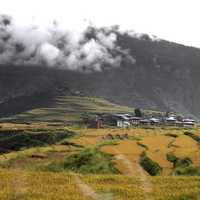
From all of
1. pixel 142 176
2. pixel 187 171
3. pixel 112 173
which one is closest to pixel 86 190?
pixel 142 176

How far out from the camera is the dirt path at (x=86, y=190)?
2334 centimetres

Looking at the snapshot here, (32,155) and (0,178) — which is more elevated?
(0,178)

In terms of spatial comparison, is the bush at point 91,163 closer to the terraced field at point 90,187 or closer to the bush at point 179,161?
the bush at point 179,161

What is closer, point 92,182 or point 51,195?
point 51,195

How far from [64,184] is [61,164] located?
22.5 meters

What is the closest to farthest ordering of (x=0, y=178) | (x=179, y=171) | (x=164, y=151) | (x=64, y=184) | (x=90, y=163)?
(x=64, y=184)
(x=0, y=178)
(x=179, y=171)
(x=90, y=163)
(x=164, y=151)

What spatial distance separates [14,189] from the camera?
85.7 ft

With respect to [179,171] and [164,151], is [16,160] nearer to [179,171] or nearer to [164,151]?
[164,151]

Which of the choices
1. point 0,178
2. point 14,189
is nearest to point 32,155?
point 0,178

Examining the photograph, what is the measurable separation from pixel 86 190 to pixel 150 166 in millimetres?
21416

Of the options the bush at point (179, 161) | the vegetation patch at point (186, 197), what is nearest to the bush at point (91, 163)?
the bush at point (179, 161)

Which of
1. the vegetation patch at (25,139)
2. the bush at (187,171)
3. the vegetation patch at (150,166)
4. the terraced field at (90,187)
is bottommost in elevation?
the vegetation patch at (25,139)

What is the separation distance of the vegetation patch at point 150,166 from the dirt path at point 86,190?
16.1 metres

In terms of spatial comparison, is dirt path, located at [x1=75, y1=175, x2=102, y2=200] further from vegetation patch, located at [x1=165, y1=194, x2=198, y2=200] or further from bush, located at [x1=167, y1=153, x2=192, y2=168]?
bush, located at [x1=167, y1=153, x2=192, y2=168]
